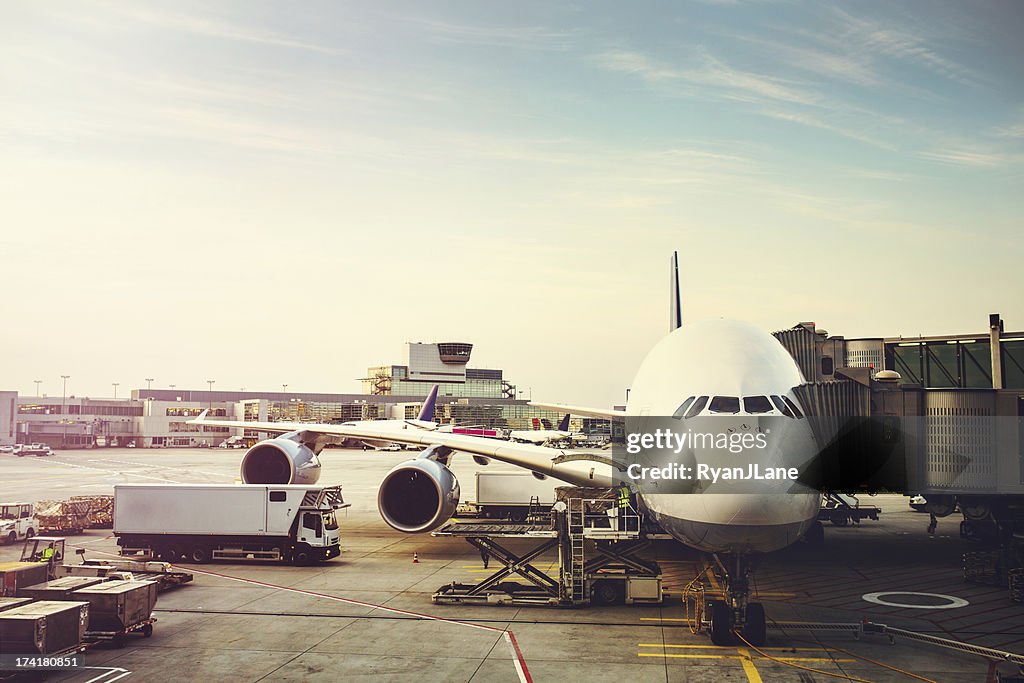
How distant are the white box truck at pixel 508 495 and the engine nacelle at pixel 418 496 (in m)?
6.63

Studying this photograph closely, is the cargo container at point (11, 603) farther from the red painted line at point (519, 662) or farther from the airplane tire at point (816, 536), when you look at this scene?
the airplane tire at point (816, 536)

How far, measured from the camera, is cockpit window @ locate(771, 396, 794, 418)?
12.4m

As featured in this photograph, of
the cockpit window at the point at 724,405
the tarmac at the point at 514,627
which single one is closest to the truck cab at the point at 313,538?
the tarmac at the point at 514,627

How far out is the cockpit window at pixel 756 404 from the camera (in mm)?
12305

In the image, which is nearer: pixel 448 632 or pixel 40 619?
pixel 40 619

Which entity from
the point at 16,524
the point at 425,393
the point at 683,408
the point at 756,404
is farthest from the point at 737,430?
the point at 425,393

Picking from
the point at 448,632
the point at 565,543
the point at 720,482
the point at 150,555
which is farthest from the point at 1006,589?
the point at 150,555

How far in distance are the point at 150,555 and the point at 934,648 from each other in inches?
799

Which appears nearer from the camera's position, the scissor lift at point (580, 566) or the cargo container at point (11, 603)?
the cargo container at point (11, 603)

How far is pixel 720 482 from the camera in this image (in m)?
11.8

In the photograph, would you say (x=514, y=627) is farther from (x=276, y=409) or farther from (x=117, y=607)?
(x=276, y=409)

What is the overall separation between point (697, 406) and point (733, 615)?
439cm

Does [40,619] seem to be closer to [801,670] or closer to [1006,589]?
[801,670]

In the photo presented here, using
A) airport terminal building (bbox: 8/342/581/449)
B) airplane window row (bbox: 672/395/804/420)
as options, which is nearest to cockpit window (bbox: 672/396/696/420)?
airplane window row (bbox: 672/395/804/420)
